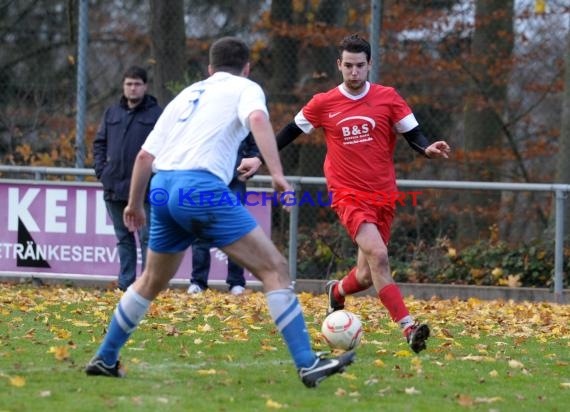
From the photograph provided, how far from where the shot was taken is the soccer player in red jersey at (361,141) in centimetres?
884

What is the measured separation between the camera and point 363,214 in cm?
880

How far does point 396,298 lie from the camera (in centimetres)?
852

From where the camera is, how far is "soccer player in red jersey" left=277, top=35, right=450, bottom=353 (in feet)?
29.0

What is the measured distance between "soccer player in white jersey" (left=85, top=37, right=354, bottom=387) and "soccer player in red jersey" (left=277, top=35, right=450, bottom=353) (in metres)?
2.24

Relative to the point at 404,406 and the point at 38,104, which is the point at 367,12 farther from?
the point at 404,406

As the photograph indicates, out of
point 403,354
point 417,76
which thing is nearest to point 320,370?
point 403,354

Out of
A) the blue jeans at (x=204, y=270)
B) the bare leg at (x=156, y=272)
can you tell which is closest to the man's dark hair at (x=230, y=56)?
the bare leg at (x=156, y=272)

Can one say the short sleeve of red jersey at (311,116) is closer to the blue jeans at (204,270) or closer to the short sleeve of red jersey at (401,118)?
the short sleeve of red jersey at (401,118)

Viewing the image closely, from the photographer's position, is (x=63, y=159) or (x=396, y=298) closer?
(x=396, y=298)

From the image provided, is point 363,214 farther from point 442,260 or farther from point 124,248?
point 442,260

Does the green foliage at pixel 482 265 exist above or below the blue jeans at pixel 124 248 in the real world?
below

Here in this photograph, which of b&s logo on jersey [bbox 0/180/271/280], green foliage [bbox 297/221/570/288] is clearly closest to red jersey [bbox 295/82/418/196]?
b&s logo on jersey [bbox 0/180/271/280]

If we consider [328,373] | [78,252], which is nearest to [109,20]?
[78,252]

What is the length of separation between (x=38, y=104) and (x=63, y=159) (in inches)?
121
